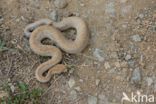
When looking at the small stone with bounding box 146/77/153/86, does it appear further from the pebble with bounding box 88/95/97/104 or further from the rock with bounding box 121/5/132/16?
Result: the rock with bounding box 121/5/132/16

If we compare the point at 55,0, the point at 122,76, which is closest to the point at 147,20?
the point at 122,76

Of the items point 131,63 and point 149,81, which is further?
point 131,63

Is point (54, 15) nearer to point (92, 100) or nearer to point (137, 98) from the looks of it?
point (92, 100)

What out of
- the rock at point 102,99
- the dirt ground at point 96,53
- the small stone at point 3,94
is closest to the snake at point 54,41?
the dirt ground at point 96,53

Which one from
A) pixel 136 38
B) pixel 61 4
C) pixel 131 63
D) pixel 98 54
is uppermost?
pixel 61 4

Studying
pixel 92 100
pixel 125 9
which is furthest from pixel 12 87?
pixel 125 9

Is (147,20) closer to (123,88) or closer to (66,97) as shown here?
(123,88)

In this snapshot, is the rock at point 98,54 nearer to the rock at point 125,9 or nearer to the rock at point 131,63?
the rock at point 131,63
